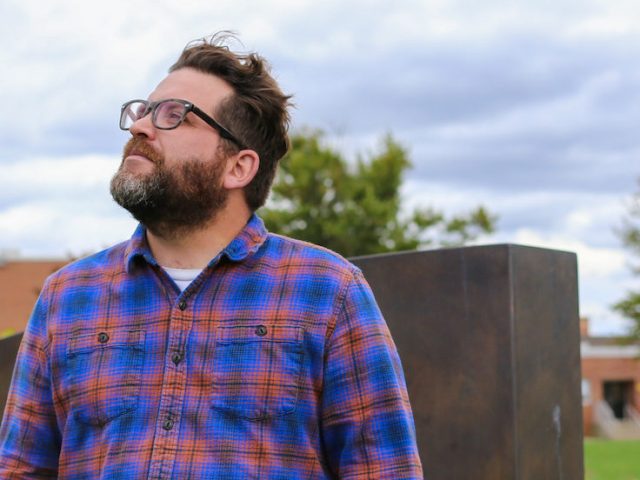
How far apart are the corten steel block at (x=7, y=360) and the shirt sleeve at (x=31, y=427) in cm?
227

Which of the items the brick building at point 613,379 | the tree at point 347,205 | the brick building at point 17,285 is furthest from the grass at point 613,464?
the brick building at point 17,285

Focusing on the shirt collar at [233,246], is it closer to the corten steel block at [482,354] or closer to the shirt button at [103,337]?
the shirt button at [103,337]

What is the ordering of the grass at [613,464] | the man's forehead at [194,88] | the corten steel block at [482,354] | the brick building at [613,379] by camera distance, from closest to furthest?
1. the man's forehead at [194,88]
2. the corten steel block at [482,354]
3. the grass at [613,464]
4. the brick building at [613,379]

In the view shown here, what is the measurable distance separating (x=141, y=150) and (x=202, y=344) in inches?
20.1

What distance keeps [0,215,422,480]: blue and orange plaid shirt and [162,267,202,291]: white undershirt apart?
0.08 ft

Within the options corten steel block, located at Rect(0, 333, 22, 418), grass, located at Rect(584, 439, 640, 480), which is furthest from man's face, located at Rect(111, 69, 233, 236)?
grass, located at Rect(584, 439, 640, 480)

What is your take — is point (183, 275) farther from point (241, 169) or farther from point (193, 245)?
point (241, 169)

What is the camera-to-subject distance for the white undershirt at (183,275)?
8.25 ft

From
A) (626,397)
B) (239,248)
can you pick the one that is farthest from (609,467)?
(626,397)

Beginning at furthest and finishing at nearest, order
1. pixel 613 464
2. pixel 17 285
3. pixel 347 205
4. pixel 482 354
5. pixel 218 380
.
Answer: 1. pixel 17 285
2. pixel 347 205
3. pixel 613 464
4. pixel 482 354
5. pixel 218 380

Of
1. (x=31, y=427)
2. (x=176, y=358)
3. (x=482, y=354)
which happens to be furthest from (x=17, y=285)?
(x=176, y=358)

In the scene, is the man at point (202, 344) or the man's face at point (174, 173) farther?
the man's face at point (174, 173)

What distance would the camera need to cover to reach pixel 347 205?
26.4 meters

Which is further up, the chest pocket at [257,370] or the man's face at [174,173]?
the man's face at [174,173]
